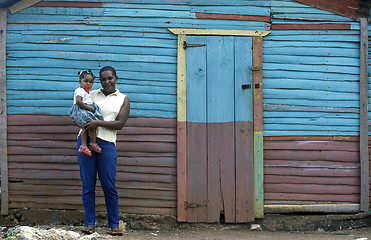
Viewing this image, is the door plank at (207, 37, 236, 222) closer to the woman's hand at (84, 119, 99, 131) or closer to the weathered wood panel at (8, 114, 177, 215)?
the weathered wood panel at (8, 114, 177, 215)

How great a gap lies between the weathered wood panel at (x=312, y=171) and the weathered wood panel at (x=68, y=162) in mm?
1259

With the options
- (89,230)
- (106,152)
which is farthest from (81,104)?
(89,230)

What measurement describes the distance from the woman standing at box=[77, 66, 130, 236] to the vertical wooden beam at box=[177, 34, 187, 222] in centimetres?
106

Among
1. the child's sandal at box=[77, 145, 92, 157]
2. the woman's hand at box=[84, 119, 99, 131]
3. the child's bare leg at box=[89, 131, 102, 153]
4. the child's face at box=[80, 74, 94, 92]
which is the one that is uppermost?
the child's face at box=[80, 74, 94, 92]

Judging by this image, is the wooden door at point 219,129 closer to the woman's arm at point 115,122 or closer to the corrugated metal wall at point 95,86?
the corrugated metal wall at point 95,86

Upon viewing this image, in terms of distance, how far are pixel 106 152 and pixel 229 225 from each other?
2032 millimetres

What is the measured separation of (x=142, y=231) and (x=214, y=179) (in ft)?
3.55

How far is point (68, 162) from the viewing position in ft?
21.8

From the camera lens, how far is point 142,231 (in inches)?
255

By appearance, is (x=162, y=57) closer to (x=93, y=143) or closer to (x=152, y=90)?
(x=152, y=90)

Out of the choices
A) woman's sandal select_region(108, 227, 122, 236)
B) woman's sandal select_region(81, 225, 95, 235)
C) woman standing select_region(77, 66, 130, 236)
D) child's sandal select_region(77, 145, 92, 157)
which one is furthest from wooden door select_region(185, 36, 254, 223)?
child's sandal select_region(77, 145, 92, 157)

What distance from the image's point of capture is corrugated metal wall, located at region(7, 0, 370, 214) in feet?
21.8

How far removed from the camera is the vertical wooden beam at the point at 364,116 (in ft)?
22.0

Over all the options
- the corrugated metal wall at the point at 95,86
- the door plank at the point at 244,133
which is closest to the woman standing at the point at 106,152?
the corrugated metal wall at the point at 95,86
